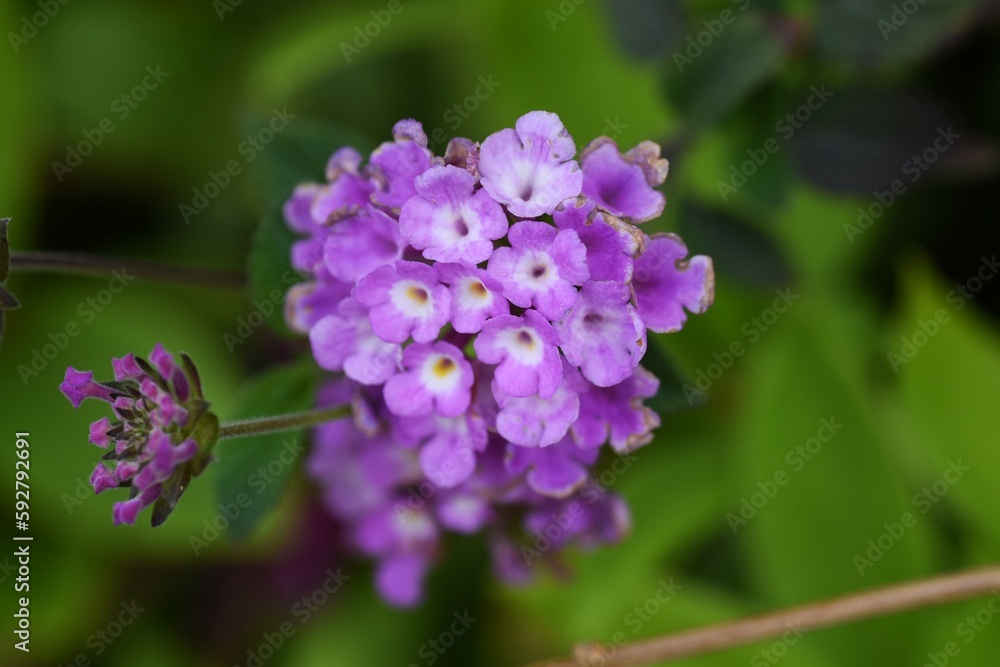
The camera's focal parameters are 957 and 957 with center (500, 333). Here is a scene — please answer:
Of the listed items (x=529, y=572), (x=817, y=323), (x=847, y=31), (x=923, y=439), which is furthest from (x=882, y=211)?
(x=529, y=572)

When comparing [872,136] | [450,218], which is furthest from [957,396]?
[450,218]

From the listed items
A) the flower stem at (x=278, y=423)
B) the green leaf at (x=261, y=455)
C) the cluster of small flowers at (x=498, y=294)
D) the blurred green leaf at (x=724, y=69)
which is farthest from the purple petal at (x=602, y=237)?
the blurred green leaf at (x=724, y=69)

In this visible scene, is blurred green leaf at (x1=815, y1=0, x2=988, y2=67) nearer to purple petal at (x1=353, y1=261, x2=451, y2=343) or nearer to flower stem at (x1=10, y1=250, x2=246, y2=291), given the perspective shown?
purple petal at (x1=353, y1=261, x2=451, y2=343)

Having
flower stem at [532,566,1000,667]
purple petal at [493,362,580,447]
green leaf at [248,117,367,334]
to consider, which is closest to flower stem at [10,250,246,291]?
green leaf at [248,117,367,334]

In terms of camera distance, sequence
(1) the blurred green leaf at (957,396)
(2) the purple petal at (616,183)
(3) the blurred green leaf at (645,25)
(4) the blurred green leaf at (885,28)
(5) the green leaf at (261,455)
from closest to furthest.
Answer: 1. (2) the purple petal at (616,183)
2. (5) the green leaf at (261,455)
3. (4) the blurred green leaf at (885,28)
4. (3) the blurred green leaf at (645,25)
5. (1) the blurred green leaf at (957,396)

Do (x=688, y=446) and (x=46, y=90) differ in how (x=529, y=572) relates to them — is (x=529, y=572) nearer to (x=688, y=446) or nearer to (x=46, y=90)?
(x=688, y=446)

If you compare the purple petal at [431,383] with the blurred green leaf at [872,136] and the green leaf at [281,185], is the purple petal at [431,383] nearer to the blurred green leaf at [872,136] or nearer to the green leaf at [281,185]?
the green leaf at [281,185]

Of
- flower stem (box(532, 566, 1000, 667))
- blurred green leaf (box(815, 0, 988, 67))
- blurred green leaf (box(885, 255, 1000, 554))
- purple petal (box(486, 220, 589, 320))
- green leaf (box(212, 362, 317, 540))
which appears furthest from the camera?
blurred green leaf (box(885, 255, 1000, 554))
